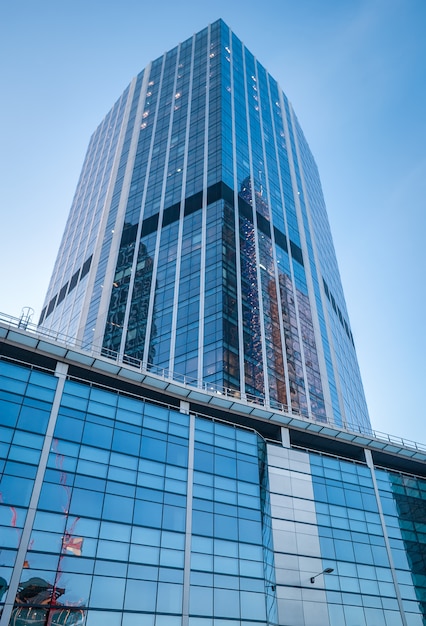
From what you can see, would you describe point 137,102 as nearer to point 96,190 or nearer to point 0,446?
point 96,190

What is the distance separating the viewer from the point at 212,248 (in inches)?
3258

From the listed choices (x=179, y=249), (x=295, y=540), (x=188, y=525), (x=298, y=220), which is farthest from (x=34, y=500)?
(x=298, y=220)

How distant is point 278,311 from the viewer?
85.1 metres

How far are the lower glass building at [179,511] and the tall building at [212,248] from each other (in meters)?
20.7

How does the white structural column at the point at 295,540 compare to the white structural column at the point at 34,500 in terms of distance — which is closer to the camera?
the white structural column at the point at 34,500

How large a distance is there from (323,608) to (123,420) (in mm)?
20186

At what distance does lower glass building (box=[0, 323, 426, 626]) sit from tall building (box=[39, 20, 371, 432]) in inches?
Answer: 815

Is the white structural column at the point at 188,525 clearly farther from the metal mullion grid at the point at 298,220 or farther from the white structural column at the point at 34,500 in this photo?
the metal mullion grid at the point at 298,220

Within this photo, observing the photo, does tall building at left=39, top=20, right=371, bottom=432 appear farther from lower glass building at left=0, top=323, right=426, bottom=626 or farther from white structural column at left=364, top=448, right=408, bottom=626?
lower glass building at left=0, top=323, right=426, bottom=626

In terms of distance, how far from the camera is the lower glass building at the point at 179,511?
30.5 meters

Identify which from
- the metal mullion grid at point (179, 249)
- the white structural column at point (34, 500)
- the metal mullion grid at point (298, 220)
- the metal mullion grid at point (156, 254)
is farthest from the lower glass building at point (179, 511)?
the metal mullion grid at point (156, 254)

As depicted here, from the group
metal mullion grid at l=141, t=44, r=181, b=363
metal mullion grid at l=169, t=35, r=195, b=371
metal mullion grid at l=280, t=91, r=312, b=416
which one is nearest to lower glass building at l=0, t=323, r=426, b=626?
metal mullion grid at l=280, t=91, r=312, b=416

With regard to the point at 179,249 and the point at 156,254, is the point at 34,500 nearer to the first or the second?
the point at 179,249

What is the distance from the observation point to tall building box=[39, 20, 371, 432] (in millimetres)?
76000
